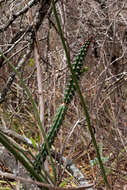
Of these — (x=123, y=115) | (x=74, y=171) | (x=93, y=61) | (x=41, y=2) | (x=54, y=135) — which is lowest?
(x=74, y=171)

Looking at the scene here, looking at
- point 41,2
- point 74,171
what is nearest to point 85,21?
point 41,2

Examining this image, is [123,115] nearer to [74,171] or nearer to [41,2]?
[74,171]

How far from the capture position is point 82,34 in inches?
91.8

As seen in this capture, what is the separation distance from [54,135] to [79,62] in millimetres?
271

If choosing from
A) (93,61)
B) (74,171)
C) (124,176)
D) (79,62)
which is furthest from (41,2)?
(93,61)

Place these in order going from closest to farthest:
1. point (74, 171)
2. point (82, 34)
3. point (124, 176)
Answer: point (74, 171) → point (124, 176) → point (82, 34)

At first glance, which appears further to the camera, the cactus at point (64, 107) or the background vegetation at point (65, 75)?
the background vegetation at point (65, 75)

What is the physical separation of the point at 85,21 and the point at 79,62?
1459 millimetres

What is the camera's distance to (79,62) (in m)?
0.86

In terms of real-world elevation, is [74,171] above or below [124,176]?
above

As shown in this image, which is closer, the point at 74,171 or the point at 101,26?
the point at 74,171

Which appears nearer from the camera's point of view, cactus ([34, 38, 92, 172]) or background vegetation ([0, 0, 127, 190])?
cactus ([34, 38, 92, 172])

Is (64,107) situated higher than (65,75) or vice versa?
(65,75)

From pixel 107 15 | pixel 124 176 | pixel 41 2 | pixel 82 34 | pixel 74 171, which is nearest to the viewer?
pixel 41 2
